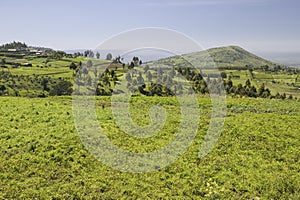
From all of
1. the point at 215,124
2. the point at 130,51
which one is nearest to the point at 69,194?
the point at 130,51

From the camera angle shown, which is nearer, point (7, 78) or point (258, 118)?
point (258, 118)

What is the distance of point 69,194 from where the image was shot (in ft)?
33.0

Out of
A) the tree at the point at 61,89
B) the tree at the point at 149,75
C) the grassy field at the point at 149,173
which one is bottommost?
the grassy field at the point at 149,173

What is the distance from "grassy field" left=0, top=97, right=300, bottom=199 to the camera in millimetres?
10547

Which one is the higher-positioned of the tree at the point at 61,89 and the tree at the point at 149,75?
the tree at the point at 149,75

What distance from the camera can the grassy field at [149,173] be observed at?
34.6ft

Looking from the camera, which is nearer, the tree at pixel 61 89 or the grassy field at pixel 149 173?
the grassy field at pixel 149 173

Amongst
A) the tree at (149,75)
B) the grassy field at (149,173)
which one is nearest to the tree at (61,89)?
the tree at (149,75)

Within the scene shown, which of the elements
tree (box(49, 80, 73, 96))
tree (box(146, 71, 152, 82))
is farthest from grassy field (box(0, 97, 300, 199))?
tree (box(49, 80, 73, 96))

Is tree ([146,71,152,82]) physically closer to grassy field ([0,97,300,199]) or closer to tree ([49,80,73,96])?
tree ([49,80,73,96])

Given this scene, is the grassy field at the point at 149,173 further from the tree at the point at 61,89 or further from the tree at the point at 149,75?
the tree at the point at 61,89

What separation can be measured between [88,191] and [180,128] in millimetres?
8043

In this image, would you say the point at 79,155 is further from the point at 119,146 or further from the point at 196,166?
the point at 196,166

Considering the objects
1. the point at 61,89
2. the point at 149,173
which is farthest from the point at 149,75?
the point at 149,173
